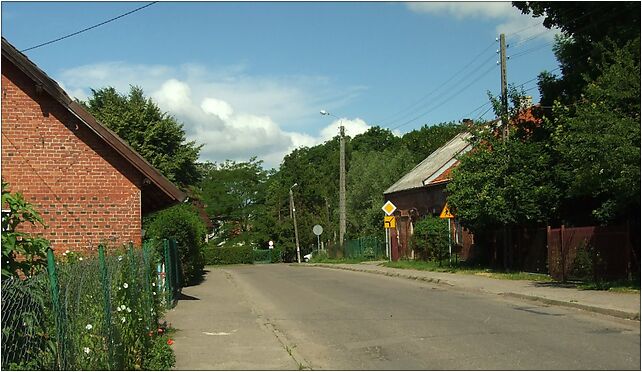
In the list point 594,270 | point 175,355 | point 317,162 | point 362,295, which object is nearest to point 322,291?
point 362,295

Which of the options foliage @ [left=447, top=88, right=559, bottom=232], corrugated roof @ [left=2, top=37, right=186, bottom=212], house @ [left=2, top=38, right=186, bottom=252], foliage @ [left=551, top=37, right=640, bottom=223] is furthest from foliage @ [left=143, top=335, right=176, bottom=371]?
foliage @ [left=447, top=88, right=559, bottom=232]

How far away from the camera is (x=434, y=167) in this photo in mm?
43969

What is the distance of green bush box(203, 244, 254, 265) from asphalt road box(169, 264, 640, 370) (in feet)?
168

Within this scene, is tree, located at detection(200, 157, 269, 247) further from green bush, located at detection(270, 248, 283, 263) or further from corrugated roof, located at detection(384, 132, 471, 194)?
corrugated roof, located at detection(384, 132, 471, 194)

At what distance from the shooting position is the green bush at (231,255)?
69.8 m

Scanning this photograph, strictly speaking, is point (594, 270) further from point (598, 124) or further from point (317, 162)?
point (317, 162)

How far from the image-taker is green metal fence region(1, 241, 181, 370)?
570cm

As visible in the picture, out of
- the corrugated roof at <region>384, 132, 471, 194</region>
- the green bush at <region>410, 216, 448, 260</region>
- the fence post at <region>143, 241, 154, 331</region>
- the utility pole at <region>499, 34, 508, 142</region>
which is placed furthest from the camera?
the corrugated roof at <region>384, 132, 471, 194</region>

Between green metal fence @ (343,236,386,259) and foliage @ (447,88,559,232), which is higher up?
foliage @ (447,88,559,232)

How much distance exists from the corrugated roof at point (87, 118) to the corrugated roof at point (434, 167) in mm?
25182

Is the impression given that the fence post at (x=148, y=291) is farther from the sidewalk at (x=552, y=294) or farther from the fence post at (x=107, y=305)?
the sidewalk at (x=552, y=294)

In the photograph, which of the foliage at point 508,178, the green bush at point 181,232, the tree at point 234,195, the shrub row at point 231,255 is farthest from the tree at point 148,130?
the tree at point 234,195

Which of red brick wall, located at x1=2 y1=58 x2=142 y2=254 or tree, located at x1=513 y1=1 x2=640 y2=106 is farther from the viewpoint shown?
tree, located at x1=513 y1=1 x2=640 y2=106

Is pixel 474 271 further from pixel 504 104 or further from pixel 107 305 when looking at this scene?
pixel 107 305
